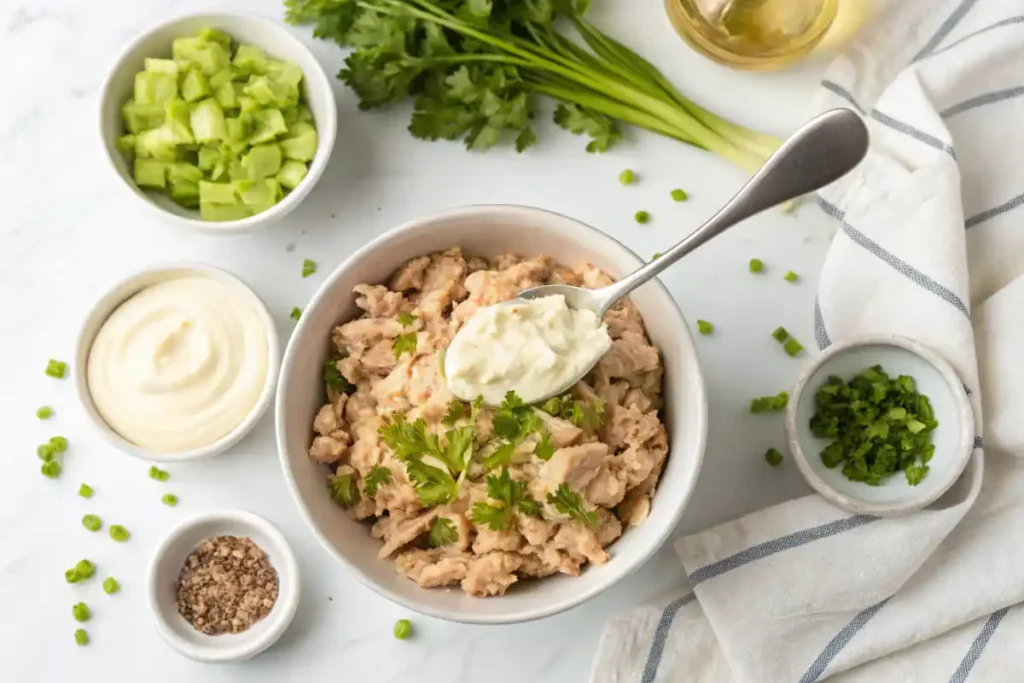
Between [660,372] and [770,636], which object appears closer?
[660,372]

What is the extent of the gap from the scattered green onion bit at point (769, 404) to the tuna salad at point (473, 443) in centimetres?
41

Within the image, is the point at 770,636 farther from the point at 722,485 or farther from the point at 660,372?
the point at 660,372

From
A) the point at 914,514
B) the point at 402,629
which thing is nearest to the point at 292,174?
the point at 402,629

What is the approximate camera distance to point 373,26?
260cm

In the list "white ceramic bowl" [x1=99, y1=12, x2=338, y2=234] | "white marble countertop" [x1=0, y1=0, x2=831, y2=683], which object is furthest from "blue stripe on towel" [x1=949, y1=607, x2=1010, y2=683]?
"white ceramic bowl" [x1=99, y1=12, x2=338, y2=234]

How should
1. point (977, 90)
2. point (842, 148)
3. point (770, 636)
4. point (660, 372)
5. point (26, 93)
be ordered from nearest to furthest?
point (842, 148) → point (660, 372) → point (770, 636) → point (977, 90) → point (26, 93)

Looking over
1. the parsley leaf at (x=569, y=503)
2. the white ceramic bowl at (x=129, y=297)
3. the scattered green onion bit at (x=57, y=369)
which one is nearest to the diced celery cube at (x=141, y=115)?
the white ceramic bowl at (x=129, y=297)

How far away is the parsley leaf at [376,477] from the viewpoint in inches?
84.9

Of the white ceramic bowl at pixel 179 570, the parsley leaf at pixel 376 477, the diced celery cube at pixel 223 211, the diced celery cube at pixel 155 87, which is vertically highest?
the diced celery cube at pixel 155 87

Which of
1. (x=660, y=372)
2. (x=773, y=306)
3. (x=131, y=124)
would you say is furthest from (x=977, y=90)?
(x=131, y=124)

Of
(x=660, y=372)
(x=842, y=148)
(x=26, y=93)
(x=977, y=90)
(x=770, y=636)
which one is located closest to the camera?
(x=842, y=148)

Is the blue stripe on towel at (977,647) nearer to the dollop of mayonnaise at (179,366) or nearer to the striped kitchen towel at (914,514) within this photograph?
the striped kitchen towel at (914,514)

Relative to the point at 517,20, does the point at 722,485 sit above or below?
below

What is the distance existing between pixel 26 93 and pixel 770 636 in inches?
96.7
